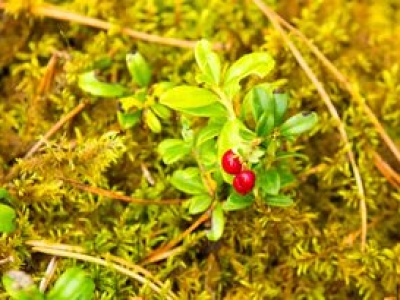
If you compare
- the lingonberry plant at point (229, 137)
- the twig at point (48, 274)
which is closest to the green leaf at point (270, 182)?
the lingonberry plant at point (229, 137)

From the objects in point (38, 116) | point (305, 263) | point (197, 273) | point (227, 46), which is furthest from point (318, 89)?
point (38, 116)

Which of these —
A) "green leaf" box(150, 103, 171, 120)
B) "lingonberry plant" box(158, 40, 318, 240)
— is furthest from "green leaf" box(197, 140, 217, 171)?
"green leaf" box(150, 103, 171, 120)

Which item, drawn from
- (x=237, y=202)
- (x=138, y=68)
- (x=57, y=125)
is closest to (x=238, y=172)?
(x=237, y=202)

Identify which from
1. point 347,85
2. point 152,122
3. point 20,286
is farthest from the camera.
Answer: point 347,85

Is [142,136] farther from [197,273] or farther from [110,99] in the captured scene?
[197,273]

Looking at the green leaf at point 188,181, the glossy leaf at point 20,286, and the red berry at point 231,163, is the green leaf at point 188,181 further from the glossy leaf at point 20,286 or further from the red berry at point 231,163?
the glossy leaf at point 20,286

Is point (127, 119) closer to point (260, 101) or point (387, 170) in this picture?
→ point (260, 101)
